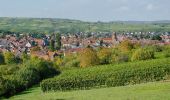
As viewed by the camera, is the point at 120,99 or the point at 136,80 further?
the point at 136,80

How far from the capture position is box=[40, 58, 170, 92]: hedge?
57438 mm

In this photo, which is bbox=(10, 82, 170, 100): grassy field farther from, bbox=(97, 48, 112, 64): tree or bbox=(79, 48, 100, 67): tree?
bbox=(97, 48, 112, 64): tree

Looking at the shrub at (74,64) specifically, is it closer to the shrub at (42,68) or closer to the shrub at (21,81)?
the shrub at (42,68)

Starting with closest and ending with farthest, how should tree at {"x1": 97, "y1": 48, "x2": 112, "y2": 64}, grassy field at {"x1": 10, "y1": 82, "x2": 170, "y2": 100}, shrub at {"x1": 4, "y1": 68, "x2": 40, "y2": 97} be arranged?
grassy field at {"x1": 10, "y1": 82, "x2": 170, "y2": 100}
shrub at {"x1": 4, "y1": 68, "x2": 40, "y2": 97}
tree at {"x1": 97, "y1": 48, "x2": 112, "y2": 64}

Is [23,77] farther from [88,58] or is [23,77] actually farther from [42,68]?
[88,58]

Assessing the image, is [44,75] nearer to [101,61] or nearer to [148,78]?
[101,61]

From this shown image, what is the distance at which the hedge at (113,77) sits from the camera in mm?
57438

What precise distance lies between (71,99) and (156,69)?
22289 mm

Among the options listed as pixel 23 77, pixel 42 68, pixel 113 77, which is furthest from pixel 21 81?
pixel 113 77

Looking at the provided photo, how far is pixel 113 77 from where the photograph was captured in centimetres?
5906

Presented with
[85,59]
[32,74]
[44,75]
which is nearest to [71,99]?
[32,74]

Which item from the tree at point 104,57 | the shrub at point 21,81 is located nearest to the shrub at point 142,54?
the tree at point 104,57

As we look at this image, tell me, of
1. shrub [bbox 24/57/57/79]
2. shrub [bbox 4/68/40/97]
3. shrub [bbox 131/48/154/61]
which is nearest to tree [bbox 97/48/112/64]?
shrub [bbox 131/48/154/61]

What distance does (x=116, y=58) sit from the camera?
92.9 metres
